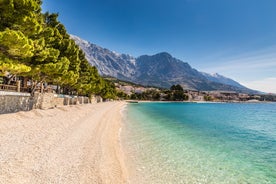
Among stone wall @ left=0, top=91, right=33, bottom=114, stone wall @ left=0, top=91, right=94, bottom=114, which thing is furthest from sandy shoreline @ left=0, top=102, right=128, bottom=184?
stone wall @ left=0, top=91, right=94, bottom=114

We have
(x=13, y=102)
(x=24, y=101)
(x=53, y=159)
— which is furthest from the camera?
(x=24, y=101)

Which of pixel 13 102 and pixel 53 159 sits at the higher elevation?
pixel 13 102

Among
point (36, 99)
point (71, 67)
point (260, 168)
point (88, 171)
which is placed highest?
point (71, 67)

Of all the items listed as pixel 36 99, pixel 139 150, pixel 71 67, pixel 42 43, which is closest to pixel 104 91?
pixel 71 67

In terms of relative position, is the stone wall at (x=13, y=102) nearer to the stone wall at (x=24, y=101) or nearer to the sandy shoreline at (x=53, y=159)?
the stone wall at (x=24, y=101)

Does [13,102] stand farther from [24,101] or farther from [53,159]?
[53,159]

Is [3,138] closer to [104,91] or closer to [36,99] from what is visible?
[36,99]

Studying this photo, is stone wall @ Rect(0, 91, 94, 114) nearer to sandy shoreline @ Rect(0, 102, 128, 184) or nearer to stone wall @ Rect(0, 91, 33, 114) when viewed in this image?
stone wall @ Rect(0, 91, 33, 114)

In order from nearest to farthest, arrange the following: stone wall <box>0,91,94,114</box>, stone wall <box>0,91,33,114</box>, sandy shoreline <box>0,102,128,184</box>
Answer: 1. sandy shoreline <box>0,102,128,184</box>
2. stone wall <box>0,91,33,114</box>
3. stone wall <box>0,91,94,114</box>

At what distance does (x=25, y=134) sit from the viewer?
12242 mm

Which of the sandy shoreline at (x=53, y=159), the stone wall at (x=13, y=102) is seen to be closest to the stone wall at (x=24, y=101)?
the stone wall at (x=13, y=102)

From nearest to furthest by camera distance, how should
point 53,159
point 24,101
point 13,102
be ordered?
point 53,159 → point 13,102 → point 24,101

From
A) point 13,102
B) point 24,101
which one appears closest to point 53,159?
point 13,102

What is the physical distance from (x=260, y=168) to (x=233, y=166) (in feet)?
5.66
